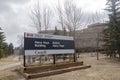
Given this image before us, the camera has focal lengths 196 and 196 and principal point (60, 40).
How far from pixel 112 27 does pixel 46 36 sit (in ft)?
34.4

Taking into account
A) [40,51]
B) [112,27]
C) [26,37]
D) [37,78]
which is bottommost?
[37,78]

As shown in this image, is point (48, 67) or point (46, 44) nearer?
point (48, 67)

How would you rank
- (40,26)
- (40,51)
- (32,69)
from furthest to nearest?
(40,26) < (40,51) < (32,69)

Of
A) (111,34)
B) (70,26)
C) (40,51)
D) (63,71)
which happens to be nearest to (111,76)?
(63,71)

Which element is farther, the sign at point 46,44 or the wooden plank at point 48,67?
the sign at point 46,44

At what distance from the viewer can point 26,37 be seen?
1345cm

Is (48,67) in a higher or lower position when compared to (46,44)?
lower

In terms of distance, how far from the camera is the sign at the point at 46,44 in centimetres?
1360

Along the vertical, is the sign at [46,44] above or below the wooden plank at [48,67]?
above

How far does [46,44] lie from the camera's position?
1476 cm

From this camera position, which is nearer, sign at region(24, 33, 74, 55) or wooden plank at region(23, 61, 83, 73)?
wooden plank at region(23, 61, 83, 73)

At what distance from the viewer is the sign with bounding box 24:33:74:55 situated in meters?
13.6

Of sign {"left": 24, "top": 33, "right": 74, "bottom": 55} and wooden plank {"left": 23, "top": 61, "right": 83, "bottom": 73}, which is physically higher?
sign {"left": 24, "top": 33, "right": 74, "bottom": 55}

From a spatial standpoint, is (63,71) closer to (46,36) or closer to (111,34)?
(46,36)
